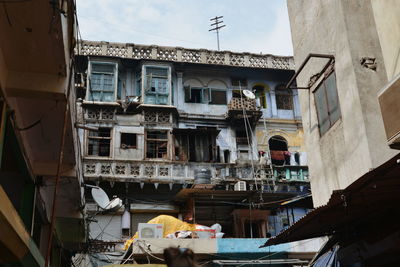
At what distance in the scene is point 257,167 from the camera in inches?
957

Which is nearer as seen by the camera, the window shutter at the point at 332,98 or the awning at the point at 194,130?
the window shutter at the point at 332,98

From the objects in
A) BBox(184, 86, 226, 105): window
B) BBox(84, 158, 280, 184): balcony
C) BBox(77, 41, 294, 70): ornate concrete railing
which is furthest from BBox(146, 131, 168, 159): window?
BBox(77, 41, 294, 70): ornate concrete railing

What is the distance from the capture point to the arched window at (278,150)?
25625 millimetres

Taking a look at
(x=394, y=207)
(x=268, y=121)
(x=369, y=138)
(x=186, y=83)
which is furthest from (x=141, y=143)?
(x=394, y=207)

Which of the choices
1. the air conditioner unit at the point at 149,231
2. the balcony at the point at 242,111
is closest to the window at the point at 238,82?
the balcony at the point at 242,111

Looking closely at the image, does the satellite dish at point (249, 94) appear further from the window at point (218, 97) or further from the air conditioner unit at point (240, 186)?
A: the air conditioner unit at point (240, 186)

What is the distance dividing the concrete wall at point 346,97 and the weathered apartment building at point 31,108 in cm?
534

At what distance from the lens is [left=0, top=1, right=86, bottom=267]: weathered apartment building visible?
5529 mm

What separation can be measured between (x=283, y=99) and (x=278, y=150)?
3.12 m

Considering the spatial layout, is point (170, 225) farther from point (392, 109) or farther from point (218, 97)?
point (392, 109)

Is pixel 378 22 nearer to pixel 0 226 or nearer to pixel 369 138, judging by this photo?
pixel 369 138

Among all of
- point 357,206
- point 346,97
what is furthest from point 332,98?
point 357,206

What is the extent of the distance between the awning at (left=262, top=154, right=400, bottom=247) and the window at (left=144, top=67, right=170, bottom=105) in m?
17.1

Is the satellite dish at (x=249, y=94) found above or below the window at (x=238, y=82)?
below
